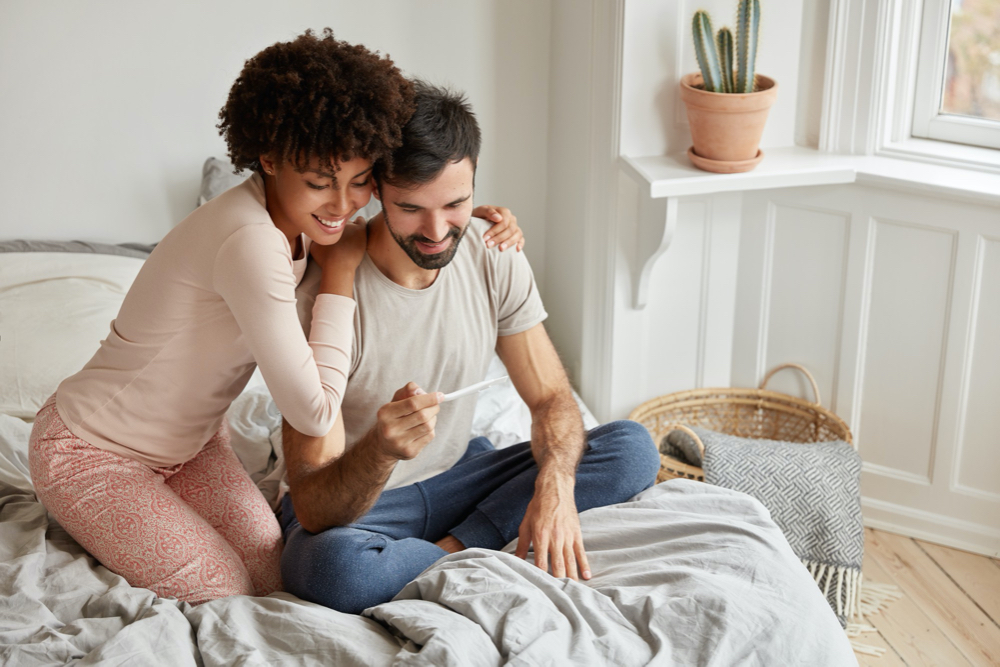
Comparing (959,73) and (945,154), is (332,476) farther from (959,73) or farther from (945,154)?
(959,73)

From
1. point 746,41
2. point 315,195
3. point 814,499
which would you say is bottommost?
point 814,499

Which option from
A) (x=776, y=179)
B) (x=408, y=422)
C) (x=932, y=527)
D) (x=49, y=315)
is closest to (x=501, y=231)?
(x=408, y=422)

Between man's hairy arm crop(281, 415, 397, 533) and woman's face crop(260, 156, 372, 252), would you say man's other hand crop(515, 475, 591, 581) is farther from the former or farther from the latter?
woman's face crop(260, 156, 372, 252)

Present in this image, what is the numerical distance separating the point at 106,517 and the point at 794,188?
1.72 metres

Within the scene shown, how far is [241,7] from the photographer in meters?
2.42

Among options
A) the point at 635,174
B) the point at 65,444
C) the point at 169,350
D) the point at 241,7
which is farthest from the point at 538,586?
the point at 241,7

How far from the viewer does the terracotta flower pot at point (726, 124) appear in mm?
2053

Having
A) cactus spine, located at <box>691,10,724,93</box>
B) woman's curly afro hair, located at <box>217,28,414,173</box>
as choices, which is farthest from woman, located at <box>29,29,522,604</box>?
cactus spine, located at <box>691,10,724,93</box>

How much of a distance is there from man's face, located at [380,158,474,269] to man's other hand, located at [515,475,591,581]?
1.38ft

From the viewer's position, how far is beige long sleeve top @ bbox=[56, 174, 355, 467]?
128 cm

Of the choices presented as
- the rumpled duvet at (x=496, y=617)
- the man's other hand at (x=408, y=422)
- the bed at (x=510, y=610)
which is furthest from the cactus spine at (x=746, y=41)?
the man's other hand at (x=408, y=422)

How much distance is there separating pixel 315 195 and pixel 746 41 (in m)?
1.16

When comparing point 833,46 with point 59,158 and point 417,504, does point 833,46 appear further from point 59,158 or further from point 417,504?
point 59,158

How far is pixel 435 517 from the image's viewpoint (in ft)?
5.43
